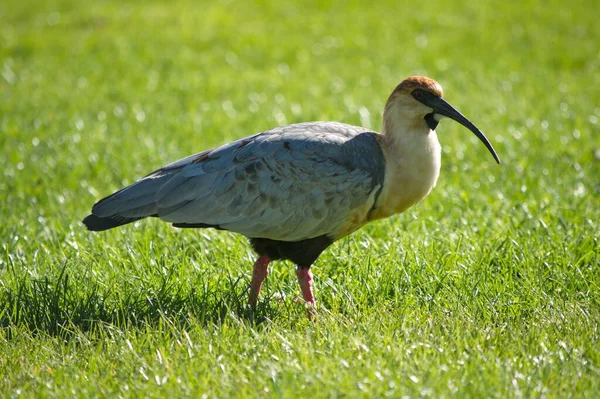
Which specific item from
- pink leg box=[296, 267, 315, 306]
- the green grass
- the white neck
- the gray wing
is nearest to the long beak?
the white neck

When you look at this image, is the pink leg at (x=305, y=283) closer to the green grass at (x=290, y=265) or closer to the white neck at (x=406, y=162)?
the green grass at (x=290, y=265)

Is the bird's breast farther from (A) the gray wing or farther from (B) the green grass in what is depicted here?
(B) the green grass

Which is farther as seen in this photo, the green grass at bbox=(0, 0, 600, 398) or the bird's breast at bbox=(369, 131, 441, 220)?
the bird's breast at bbox=(369, 131, 441, 220)

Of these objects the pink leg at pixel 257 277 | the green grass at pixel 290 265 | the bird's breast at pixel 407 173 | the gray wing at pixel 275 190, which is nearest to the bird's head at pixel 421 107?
the bird's breast at pixel 407 173

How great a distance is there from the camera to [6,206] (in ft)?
21.6

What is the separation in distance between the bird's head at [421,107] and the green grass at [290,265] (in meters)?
0.87

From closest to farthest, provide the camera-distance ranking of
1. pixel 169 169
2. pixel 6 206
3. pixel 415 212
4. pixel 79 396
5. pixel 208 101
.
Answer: pixel 79 396, pixel 169 169, pixel 415 212, pixel 6 206, pixel 208 101

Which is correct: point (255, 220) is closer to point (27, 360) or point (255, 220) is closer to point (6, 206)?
point (27, 360)

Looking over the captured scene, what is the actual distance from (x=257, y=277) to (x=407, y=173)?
1.13 meters

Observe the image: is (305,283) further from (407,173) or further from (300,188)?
(407,173)

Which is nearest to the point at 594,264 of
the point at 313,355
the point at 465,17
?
the point at 313,355

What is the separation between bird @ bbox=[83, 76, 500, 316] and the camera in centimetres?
471

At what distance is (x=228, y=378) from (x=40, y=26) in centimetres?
1163

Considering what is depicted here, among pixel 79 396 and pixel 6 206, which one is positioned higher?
pixel 6 206
